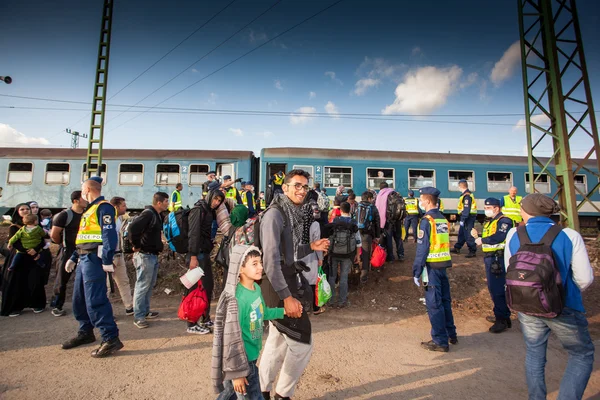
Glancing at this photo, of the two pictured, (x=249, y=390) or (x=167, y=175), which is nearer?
(x=249, y=390)

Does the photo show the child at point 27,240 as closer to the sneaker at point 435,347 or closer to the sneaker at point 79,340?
the sneaker at point 79,340

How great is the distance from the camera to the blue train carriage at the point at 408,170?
12531 mm

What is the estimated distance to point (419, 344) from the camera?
404 centimetres

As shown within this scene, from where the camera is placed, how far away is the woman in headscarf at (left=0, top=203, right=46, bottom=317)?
197 inches

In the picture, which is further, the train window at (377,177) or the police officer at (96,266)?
the train window at (377,177)

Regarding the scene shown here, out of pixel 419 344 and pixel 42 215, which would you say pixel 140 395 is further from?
pixel 42 215

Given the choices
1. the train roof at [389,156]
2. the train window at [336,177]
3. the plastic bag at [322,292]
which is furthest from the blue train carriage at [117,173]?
the plastic bag at [322,292]

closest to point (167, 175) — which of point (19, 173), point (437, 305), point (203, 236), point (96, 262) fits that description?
point (19, 173)

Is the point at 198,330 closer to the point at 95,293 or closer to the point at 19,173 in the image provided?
the point at 95,293

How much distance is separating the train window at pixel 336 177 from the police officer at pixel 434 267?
8.55 meters

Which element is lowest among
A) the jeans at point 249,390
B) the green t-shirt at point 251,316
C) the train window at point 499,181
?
the jeans at point 249,390

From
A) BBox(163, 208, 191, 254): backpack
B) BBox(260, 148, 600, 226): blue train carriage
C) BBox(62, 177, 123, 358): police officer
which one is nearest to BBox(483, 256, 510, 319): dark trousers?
BBox(163, 208, 191, 254): backpack

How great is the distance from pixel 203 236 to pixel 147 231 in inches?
33.1

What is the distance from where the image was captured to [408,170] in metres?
12.8
